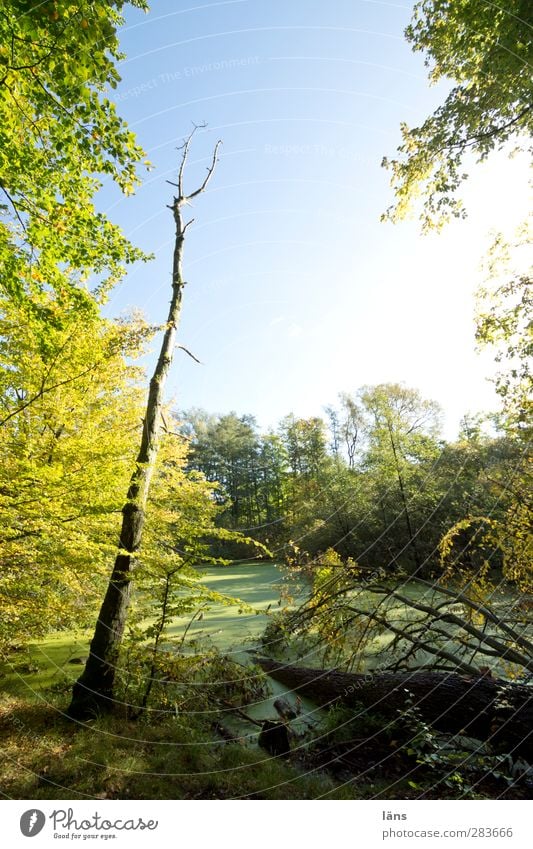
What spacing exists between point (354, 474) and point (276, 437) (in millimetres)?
2831

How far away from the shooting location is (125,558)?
4.25m

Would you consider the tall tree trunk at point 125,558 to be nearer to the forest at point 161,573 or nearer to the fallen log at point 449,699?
the forest at point 161,573

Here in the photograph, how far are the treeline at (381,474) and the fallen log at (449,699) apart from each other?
4595 mm

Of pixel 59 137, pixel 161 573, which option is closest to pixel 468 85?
pixel 59 137

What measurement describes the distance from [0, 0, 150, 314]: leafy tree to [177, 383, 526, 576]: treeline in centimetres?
607

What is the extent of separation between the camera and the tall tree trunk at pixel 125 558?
3.80 metres

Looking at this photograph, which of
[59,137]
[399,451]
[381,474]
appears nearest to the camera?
[59,137]

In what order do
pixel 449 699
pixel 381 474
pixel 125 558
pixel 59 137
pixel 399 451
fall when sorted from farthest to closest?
pixel 381 474 < pixel 399 451 < pixel 125 558 < pixel 449 699 < pixel 59 137

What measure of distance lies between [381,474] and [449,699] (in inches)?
304

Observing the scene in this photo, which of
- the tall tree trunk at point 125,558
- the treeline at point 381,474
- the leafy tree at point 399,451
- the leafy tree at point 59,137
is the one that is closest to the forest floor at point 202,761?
the tall tree trunk at point 125,558

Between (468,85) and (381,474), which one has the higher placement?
(468,85)

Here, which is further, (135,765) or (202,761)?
(202,761)

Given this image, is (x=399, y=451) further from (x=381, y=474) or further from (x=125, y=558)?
(x=125, y=558)
